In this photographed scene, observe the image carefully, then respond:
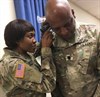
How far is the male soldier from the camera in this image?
1.11 metres

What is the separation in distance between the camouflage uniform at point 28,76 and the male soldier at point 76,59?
0.08 meters

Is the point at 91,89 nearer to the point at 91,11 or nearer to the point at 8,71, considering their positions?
the point at 8,71

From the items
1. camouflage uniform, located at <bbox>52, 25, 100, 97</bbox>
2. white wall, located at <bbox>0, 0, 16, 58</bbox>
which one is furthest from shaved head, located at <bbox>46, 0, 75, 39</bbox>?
white wall, located at <bbox>0, 0, 16, 58</bbox>

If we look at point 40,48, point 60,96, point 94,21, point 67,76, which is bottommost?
point 94,21

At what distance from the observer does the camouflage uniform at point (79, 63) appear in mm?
1120

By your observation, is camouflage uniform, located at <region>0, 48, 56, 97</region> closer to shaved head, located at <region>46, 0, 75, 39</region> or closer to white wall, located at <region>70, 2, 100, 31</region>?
shaved head, located at <region>46, 0, 75, 39</region>

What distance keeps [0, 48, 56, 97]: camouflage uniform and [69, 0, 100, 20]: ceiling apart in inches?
79.2

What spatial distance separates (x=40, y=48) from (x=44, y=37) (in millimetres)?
93

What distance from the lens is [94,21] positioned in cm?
346

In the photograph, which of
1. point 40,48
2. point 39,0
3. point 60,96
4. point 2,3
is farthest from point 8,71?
point 39,0

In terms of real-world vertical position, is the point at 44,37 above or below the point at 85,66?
above

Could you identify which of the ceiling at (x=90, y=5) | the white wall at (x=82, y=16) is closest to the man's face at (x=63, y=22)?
the ceiling at (x=90, y=5)

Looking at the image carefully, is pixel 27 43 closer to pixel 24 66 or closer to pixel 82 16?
pixel 24 66

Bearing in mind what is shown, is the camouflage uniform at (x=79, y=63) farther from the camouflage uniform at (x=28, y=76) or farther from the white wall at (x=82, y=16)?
the white wall at (x=82, y=16)
